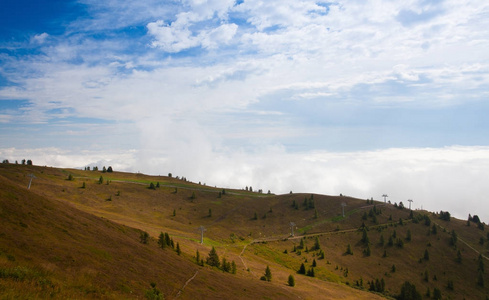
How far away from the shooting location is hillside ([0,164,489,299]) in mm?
26797

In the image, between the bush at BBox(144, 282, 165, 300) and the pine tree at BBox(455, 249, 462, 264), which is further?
the pine tree at BBox(455, 249, 462, 264)

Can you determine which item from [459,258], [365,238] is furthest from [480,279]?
[365,238]

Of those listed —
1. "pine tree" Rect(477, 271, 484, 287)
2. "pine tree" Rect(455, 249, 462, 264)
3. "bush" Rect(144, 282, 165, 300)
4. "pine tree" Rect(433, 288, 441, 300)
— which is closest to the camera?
"bush" Rect(144, 282, 165, 300)

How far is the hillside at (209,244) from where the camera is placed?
26797 mm

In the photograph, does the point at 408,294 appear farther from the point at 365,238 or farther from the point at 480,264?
the point at 480,264

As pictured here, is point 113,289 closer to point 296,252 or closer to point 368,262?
point 296,252

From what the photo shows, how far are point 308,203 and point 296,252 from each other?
62146 mm

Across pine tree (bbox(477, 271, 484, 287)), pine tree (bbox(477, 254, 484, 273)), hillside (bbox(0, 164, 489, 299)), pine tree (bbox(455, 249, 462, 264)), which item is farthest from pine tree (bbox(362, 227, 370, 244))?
pine tree (bbox(477, 254, 484, 273))

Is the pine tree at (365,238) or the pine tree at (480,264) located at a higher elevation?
the pine tree at (365,238)

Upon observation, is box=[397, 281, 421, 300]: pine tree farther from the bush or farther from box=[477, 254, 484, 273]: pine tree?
the bush

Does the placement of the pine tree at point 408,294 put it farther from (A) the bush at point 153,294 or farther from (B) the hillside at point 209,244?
(A) the bush at point 153,294

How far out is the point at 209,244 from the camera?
96750 mm

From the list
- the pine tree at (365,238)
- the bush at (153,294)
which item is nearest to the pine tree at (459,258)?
the pine tree at (365,238)

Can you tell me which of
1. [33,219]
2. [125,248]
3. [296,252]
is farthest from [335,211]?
[33,219]
